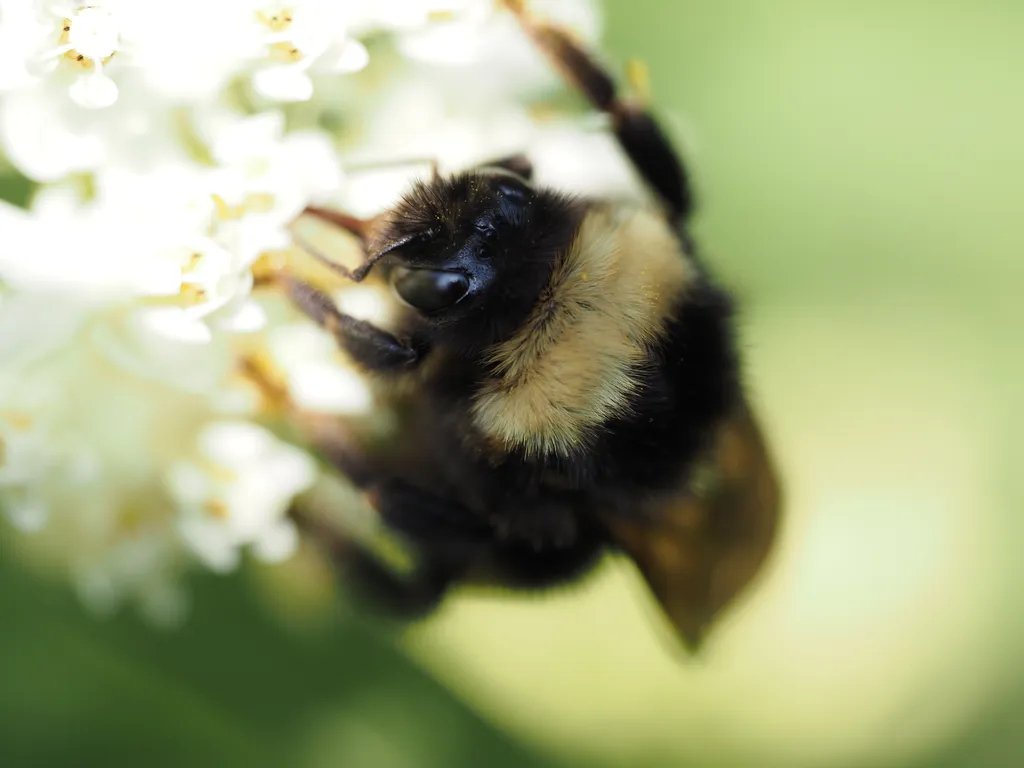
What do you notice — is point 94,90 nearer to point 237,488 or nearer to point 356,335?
point 356,335

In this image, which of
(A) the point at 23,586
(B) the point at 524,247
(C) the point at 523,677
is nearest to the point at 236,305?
(B) the point at 524,247

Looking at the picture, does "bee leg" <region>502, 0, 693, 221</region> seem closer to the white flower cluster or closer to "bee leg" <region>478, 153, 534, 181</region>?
the white flower cluster

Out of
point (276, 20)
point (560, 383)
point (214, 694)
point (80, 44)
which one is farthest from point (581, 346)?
point (214, 694)

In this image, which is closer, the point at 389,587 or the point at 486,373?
the point at 486,373

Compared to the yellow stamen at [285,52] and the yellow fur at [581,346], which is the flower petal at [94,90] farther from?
the yellow fur at [581,346]

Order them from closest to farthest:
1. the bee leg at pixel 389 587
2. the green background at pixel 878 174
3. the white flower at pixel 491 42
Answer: the white flower at pixel 491 42 → the bee leg at pixel 389 587 → the green background at pixel 878 174

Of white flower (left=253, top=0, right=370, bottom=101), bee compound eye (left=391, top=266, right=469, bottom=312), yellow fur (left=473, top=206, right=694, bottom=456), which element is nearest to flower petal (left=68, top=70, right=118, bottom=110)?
white flower (left=253, top=0, right=370, bottom=101)

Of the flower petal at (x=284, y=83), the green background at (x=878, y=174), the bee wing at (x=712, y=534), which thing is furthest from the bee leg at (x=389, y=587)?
the green background at (x=878, y=174)
